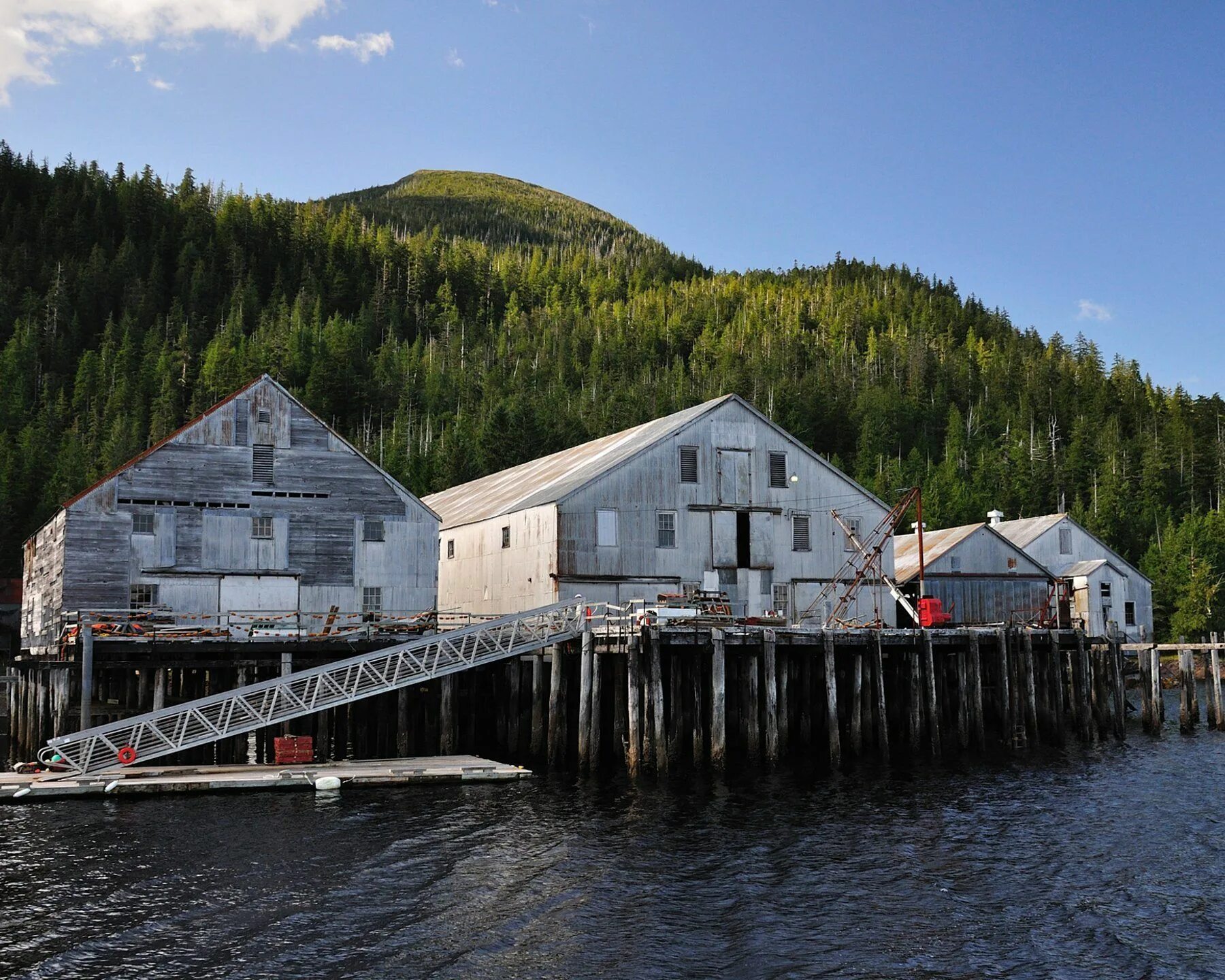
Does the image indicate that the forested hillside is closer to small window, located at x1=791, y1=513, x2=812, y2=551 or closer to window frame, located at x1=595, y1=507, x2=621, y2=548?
small window, located at x1=791, y1=513, x2=812, y2=551

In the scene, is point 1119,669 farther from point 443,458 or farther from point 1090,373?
point 1090,373

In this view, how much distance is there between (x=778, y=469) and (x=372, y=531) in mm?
16393

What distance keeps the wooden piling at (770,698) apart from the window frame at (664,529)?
9.46 metres

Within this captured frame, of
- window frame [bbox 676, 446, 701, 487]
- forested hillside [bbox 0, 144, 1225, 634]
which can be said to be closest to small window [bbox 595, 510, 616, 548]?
window frame [bbox 676, 446, 701, 487]

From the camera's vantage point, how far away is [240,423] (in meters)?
43.1

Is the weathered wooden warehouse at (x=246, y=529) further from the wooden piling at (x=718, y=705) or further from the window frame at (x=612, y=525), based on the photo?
the wooden piling at (x=718, y=705)

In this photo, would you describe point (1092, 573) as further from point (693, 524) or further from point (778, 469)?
point (693, 524)

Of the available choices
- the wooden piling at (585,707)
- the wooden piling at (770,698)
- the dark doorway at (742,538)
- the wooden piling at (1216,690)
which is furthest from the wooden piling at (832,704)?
the wooden piling at (1216,690)

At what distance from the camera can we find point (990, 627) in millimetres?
45656

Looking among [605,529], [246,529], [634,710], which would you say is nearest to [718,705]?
[634,710]

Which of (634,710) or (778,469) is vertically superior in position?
(778,469)

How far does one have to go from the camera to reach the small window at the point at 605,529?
44.9 m

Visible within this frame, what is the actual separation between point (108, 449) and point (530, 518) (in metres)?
85.0

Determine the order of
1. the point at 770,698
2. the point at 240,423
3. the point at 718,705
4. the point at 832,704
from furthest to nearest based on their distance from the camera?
the point at 240,423 < the point at 832,704 < the point at 770,698 < the point at 718,705
